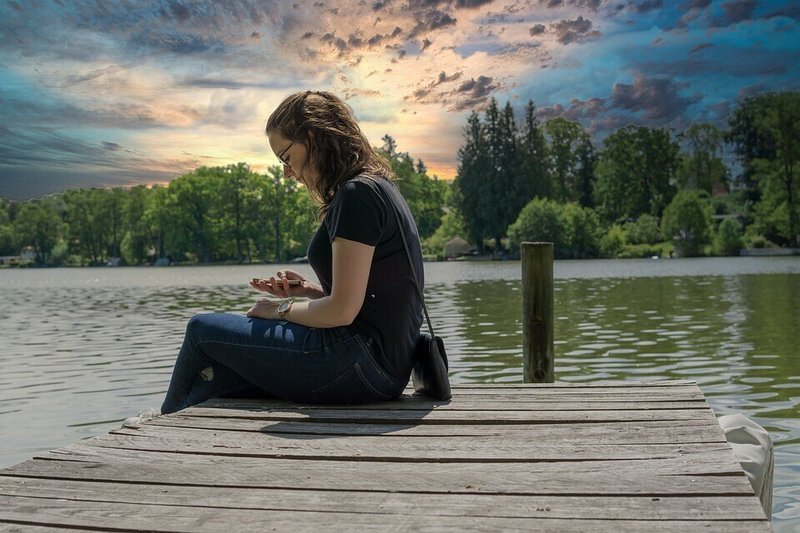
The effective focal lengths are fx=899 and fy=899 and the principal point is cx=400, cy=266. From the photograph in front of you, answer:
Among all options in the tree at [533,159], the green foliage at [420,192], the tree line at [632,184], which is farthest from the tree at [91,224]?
the tree at [533,159]

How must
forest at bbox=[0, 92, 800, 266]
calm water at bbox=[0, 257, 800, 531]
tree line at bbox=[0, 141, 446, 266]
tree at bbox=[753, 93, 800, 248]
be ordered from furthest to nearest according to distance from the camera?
tree line at bbox=[0, 141, 446, 266] → forest at bbox=[0, 92, 800, 266] → tree at bbox=[753, 93, 800, 248] → calm water at bbox=[0, 257, 800, 531]

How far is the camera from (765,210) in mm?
72688

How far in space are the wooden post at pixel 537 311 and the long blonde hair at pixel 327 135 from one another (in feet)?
10.8

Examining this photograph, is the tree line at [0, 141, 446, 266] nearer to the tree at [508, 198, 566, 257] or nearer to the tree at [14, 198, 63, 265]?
the tree at [14, 198, 63, 265]

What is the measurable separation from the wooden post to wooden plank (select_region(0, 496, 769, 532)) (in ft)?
15.0

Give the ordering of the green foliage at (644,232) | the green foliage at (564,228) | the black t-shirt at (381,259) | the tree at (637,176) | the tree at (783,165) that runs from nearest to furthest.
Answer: the black t-shirt at (381,259) < the tree at (783,165) < the green foliage at (644,232) < the green foliage at (564,228) < the tree at (637,176)

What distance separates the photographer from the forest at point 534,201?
74375 millimetres

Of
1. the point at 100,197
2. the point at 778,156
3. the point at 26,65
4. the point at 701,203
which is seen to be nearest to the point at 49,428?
the point at 701,203

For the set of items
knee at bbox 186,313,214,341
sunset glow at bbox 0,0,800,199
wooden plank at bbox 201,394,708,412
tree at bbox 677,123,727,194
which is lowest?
wooden plank at bbox 201,394,708,412

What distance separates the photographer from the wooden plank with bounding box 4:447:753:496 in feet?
8.64

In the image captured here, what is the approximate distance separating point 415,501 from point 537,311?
454cm

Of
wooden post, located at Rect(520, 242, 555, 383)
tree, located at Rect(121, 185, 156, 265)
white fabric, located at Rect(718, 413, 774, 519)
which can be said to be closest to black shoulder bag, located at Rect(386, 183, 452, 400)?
white fabric, located at Rect(718, 413, 774, 519)

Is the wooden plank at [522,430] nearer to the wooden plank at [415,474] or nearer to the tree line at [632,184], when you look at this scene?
the wooden plank at [415,474]

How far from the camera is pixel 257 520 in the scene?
2.43m
